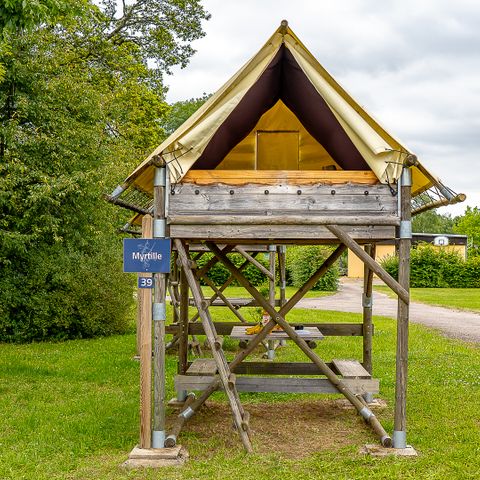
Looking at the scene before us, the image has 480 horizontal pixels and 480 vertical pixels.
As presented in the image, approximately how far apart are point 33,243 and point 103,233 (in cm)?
185

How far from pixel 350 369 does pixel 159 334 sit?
2.65 m

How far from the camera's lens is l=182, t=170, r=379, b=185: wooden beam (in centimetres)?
725

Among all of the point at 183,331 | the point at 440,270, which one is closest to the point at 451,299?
the point at 440,270

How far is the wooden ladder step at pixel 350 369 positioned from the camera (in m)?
7.87

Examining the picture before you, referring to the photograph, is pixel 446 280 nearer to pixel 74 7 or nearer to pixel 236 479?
pixel 74 7

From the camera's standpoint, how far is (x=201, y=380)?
7746 millimetres

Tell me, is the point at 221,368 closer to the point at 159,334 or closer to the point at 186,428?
the point at 159,334

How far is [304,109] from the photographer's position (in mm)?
8281

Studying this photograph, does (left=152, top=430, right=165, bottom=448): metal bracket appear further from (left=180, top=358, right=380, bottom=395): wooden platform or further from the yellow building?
the yellow building

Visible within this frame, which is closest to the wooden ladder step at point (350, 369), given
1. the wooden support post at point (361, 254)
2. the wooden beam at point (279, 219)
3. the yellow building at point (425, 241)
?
the wooden support post at point (361, 254)

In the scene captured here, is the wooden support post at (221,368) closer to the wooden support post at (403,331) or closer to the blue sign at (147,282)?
the blue sign at (147,282)

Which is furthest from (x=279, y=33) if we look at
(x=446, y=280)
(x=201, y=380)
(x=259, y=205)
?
(x=446, y=280)

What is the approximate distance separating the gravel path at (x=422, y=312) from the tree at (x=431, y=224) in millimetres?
63402

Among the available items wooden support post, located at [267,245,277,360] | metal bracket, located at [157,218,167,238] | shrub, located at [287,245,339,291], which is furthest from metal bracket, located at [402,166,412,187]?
shrub, located at [287,245,339,291]
